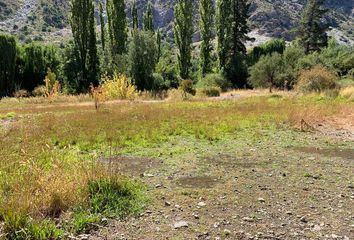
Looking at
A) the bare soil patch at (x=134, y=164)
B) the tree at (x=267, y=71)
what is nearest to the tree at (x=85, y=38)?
the tree at (x=267, y=71)

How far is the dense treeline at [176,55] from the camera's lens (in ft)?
143

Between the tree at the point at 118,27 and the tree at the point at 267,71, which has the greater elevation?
the tree at the point at 118,27

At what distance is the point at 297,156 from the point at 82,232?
282 inches

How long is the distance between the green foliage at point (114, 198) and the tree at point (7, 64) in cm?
4238

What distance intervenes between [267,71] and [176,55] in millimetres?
15164

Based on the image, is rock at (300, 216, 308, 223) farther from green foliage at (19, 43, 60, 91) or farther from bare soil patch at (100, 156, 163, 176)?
green foliage at (19, 43, 60, 91)

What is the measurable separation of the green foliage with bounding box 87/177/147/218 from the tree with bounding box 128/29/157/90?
35104mm

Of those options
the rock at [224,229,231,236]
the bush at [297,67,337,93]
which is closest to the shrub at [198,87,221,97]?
the bush at [297,67,337,93]

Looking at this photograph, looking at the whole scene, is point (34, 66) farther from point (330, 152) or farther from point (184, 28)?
point (330, 152)

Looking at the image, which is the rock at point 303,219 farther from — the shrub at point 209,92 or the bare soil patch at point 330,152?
the shrub at point 209,92

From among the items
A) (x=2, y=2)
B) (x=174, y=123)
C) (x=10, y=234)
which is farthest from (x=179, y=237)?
(x=2, y=2)

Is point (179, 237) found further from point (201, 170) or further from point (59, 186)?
point (201, 170)

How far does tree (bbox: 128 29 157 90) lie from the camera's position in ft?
135

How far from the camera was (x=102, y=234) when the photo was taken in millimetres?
5633
